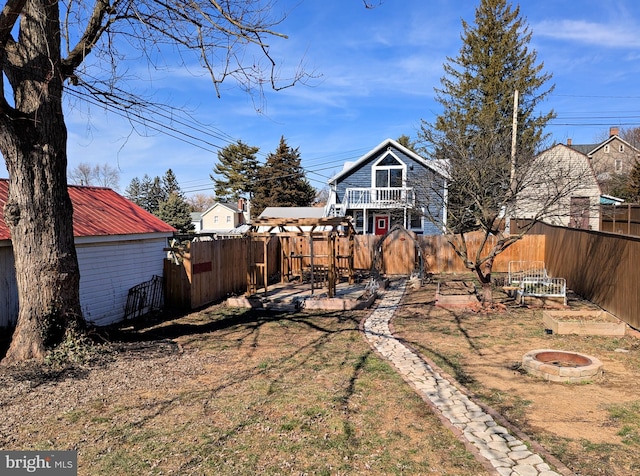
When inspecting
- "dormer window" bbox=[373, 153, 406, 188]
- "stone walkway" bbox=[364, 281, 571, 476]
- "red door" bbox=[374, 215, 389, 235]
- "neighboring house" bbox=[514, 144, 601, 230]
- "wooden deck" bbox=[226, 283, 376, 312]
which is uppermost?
"dormer window" bbox=[373, 153, 406, 188]

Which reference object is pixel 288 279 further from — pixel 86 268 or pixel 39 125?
pixel 39 125

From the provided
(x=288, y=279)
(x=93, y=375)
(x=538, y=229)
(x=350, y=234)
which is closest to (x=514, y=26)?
(x=538, y=229)

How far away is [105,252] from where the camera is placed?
32.2ft

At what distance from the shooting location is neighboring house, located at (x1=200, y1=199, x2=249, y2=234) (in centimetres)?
4531

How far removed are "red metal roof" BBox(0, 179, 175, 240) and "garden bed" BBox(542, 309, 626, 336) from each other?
971 cm

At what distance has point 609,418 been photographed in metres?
4.61

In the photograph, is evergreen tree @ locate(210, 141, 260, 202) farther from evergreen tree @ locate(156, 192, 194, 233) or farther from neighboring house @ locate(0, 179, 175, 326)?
neighboring house @ locate(0, 179, 175, 326)

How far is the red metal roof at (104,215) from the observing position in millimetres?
9438

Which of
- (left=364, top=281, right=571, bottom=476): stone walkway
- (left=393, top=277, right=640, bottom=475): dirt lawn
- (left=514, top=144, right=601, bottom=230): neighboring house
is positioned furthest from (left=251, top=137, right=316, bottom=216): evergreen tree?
(left=364, top=281, right=571, bottom=476): stone walkway

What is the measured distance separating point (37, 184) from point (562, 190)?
36.2 ft

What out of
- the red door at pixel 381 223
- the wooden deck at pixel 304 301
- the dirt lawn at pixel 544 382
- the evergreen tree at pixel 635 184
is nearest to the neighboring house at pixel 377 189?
the red door at pixel 381 223

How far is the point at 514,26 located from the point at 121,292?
1091 inches

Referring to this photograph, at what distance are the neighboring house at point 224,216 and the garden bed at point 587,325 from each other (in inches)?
1518

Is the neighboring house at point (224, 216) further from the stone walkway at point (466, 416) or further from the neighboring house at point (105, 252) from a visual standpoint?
the stone walkway at point (466, 416)
